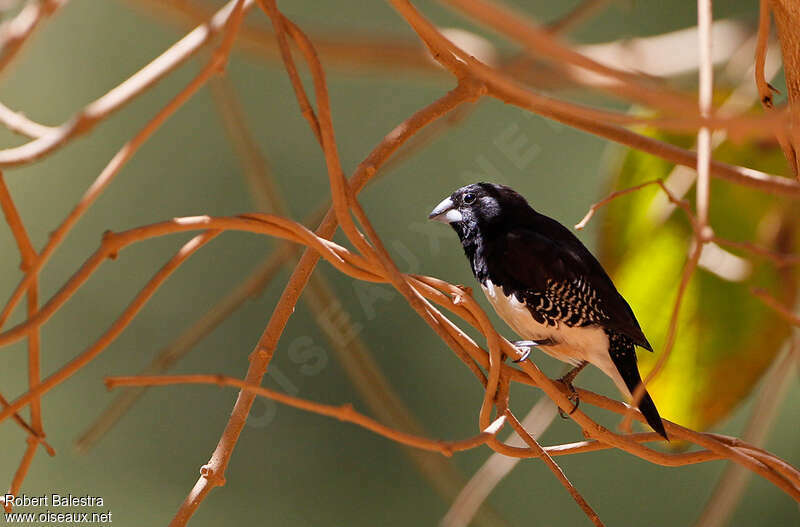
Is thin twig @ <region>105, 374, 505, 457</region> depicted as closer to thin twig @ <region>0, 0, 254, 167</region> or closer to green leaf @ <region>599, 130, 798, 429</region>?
thin twig @ <region>0, 0, 254, 167</region>

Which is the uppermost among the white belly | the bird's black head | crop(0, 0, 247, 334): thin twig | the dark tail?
crop(0, 0, 247, 334): thin twig

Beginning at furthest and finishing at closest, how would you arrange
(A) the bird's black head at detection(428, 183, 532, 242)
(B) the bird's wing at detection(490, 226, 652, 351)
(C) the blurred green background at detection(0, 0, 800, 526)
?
(C) the blurred green background at detection(0, 0, 800, 526)
(A) the bird's black head at detection(428, 183, 532, 242)
(B) the bird's wing at detection(490, 226, 652, 351)

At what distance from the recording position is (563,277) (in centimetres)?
141

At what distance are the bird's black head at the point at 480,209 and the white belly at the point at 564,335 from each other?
12 centimetres

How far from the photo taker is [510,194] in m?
1.60

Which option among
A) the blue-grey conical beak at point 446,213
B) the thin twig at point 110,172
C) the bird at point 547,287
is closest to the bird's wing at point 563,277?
the bird at point 547,287

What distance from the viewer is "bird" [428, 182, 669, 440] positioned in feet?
4.62

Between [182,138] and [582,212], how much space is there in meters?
1.46

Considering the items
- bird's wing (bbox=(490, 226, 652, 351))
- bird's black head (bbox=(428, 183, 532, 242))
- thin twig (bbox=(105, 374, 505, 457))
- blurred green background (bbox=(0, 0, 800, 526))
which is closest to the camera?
thin twig (bbox=(105, 374, 505, 457))

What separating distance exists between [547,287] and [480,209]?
0.74ft

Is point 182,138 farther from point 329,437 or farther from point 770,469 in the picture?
point 770,469

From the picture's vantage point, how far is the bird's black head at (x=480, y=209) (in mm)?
1565

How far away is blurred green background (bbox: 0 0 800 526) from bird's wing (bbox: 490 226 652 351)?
1.38 metres

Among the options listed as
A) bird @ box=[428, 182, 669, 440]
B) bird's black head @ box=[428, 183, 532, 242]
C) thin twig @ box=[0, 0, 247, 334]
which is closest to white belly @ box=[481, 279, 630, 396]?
bird @ box=[428, 182, 669, 440]
